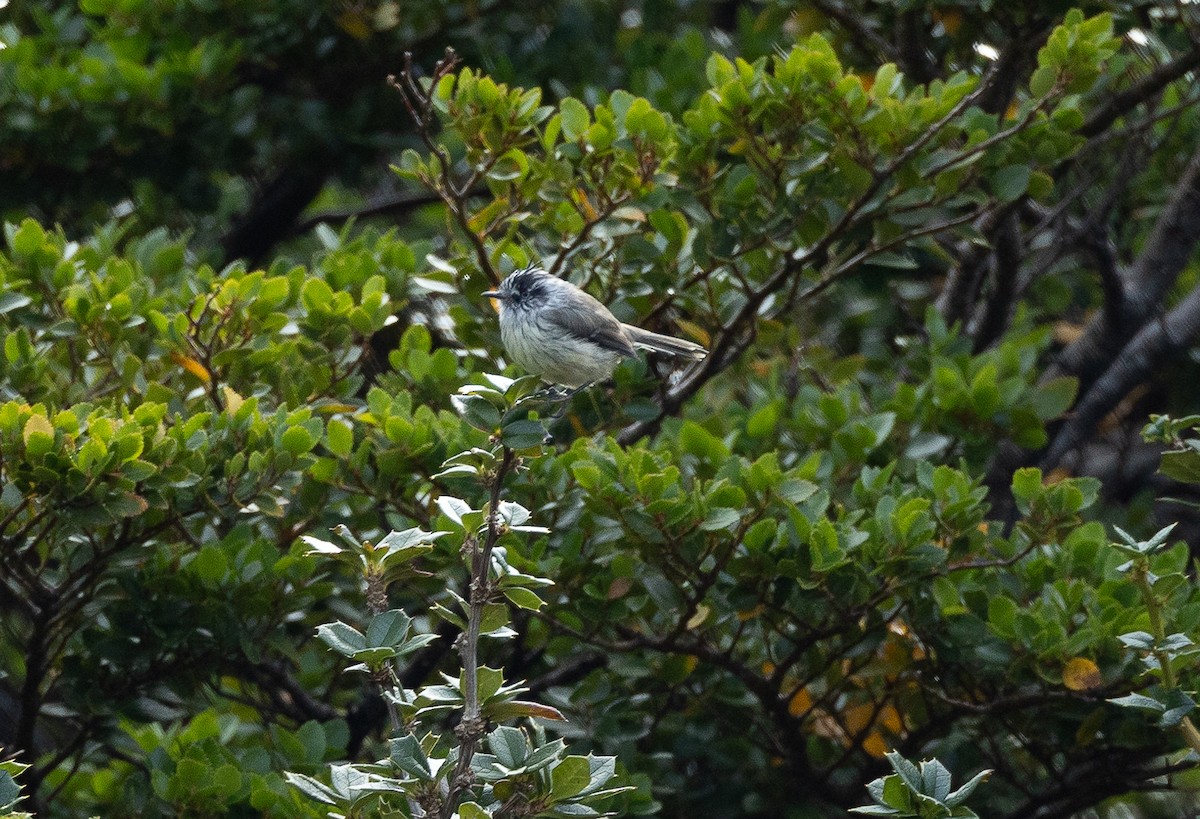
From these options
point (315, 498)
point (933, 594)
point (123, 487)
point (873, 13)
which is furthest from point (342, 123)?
point (933, 594)

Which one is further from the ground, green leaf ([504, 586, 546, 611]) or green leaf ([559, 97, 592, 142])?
green leaf ([559, 97, 592, 142])

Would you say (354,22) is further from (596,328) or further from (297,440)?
(297,440)

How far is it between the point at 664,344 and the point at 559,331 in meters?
0.47

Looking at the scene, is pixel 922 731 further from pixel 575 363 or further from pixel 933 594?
pixel 575 363

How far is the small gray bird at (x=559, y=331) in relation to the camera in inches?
160

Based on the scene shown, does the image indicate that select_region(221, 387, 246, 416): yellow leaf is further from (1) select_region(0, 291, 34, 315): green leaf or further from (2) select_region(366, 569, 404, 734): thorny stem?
(2) select_region(366, 569, 404, 734): thorny stem

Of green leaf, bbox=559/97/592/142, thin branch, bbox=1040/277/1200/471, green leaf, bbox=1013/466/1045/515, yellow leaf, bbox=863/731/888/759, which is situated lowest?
yellow leaf, bbox=863/731/888/759

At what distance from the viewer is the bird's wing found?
4.18m

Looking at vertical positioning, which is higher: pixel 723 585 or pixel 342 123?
pixel 342 123

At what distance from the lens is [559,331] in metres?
4.13

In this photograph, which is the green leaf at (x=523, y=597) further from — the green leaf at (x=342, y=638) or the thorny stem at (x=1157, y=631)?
the thorny stem at (x=1157, y=631)

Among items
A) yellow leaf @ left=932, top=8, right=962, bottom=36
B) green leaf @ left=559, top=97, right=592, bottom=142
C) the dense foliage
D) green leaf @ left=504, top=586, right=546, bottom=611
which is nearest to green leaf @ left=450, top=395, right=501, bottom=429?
the dense foliage

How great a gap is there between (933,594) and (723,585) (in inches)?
21.6

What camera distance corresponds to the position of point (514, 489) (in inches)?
152
